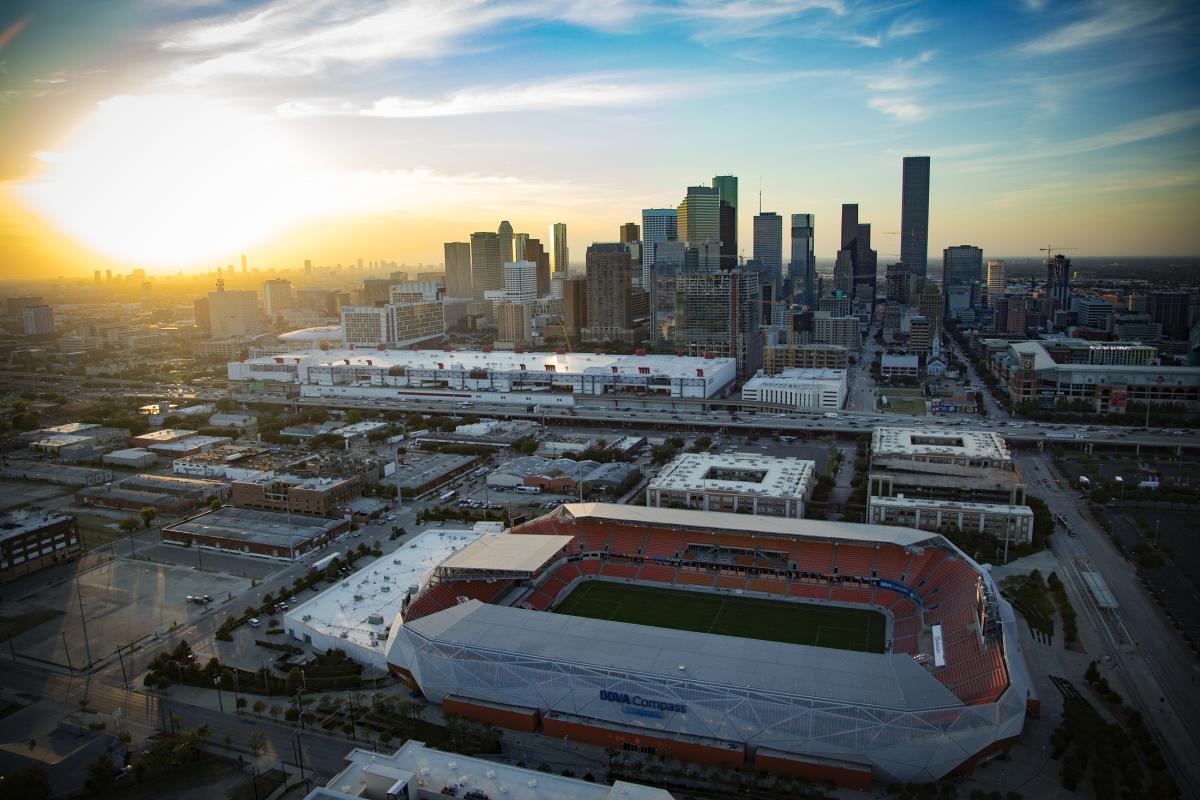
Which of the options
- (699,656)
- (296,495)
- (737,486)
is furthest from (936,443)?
(296,495)

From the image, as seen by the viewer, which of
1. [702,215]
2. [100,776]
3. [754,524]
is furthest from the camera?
[702,215]

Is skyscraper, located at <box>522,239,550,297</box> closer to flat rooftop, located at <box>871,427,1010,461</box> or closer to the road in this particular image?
flat rooftop, located at <box>871,427,1010,461</box>

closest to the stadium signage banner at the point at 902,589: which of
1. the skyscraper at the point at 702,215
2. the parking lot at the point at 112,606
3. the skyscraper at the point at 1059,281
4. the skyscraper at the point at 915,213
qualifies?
the parking lot at the point at 112,606

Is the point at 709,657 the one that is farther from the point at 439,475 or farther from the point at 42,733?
the point at 439,475

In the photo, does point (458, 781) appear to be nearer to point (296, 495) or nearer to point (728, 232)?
point (296, 495)

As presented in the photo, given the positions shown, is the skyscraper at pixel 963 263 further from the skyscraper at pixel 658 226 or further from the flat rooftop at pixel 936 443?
the flat rooftop at pixel 936 443

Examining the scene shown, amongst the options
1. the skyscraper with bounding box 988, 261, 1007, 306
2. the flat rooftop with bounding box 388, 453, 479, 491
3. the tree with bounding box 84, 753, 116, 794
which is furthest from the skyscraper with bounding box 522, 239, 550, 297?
the tree with bounding box 84, 753, 116, 794

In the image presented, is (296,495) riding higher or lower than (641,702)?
higher
